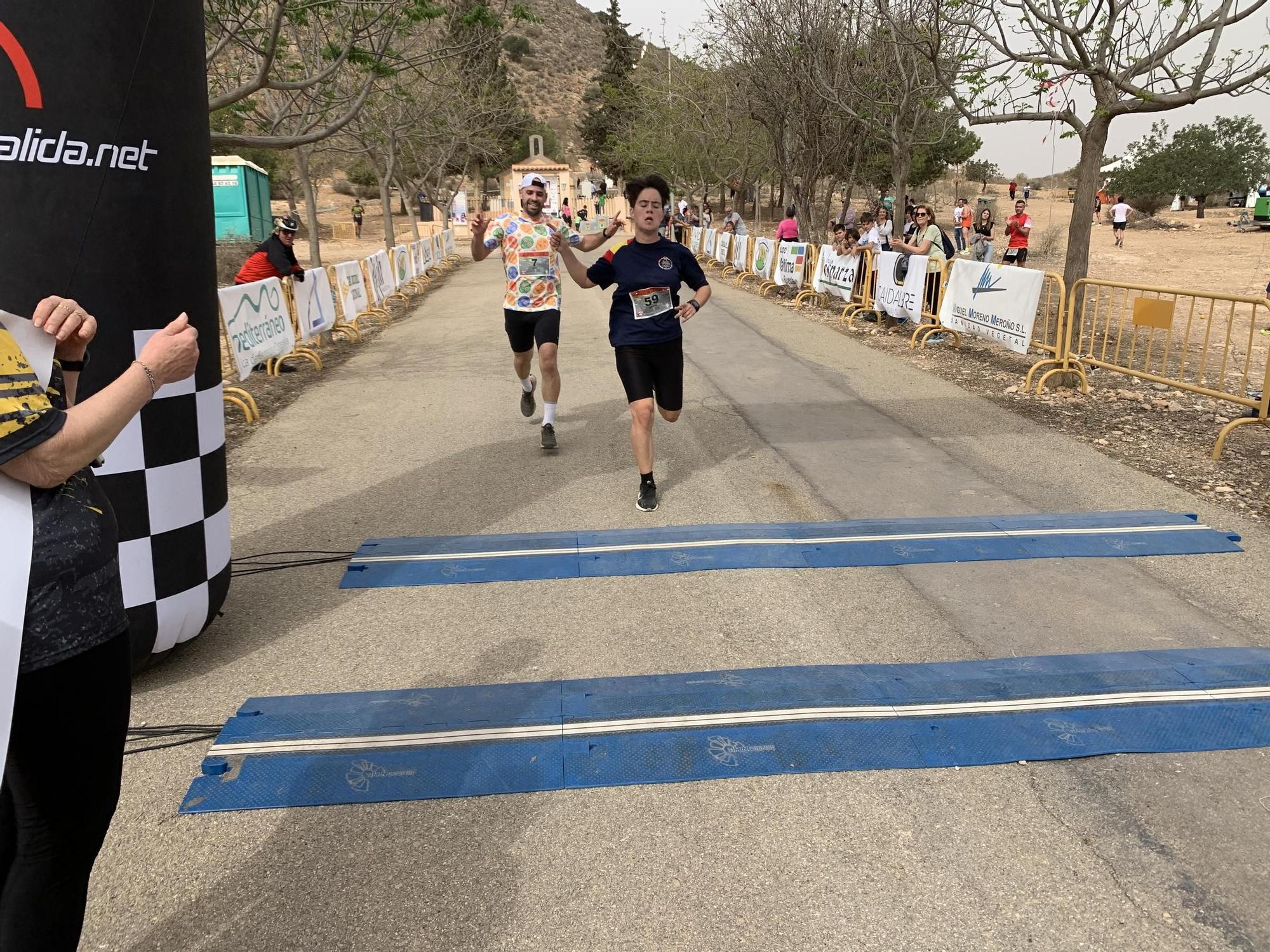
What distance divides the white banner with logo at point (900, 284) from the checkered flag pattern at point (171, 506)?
10898 mm

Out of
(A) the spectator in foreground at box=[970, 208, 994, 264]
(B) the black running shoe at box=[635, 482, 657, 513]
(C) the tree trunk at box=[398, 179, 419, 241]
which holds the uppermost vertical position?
(C) the tree trunk at box=[398, 179, 419, 241]

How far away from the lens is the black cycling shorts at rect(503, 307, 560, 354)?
7.36 metres

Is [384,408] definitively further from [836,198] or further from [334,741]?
[836,198]

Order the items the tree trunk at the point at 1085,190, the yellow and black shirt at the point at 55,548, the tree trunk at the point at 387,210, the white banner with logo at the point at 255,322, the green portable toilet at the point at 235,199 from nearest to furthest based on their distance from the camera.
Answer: the yellow and black shirt at the point at 55,548 → the white banner with logo at the point at 255,322 → the tree trunk at the point at 1085,190 → the tree trunk at the point at 387,210 → the green portable toilet at the point at 235,199

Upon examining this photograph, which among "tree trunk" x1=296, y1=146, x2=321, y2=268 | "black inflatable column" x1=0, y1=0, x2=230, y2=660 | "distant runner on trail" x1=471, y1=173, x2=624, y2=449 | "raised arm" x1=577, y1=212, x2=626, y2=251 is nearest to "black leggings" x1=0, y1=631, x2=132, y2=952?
"black inflatable column" x1=0, y1=0, x2=230, y2=660

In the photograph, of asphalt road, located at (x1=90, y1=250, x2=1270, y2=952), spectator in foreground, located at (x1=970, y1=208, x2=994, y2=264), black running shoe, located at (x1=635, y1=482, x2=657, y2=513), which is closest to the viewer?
asphalt road, located at (x1=90, y1=250, x2=1270, y2=952)

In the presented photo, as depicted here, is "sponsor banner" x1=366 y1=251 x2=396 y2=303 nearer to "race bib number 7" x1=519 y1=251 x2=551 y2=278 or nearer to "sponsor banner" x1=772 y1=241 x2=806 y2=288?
"sponsor banner" x1=772 y1=241 x2=806 y2=288

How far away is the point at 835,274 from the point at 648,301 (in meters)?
11.8

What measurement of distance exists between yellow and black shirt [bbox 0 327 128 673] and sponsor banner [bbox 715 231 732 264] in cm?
2598

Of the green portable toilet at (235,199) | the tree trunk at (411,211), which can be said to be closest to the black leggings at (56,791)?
the tree trunk at (411,211)

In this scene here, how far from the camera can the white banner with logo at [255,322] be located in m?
9.20

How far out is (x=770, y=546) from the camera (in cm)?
527

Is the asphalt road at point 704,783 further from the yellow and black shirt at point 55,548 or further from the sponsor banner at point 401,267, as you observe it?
the sponsor banner at point 401,267

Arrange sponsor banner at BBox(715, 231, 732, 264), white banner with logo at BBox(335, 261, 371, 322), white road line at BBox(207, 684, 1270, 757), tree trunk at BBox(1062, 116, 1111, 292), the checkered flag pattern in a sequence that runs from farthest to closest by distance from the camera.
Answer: sponsor banner at BBox(715, 231, 732, 264) → white banner with logo at BBox(335, 261, 371, 322) → tree trunk at BBox(1062, 116, 1111, 292) → the checkered flag pattern → white road line at BBox(207, 684, 1270, 757)
